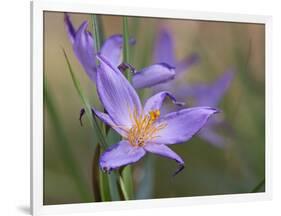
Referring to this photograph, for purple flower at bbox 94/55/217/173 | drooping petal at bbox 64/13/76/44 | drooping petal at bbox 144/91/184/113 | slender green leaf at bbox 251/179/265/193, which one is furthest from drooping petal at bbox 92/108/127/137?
slender green leaf at bbox 251/179/265/193

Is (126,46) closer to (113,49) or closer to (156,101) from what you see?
(113,49)

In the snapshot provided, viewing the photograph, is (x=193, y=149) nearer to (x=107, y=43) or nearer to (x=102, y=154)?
(x=102, y=154)

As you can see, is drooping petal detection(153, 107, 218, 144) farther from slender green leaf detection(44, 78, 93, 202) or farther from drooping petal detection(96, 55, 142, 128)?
slender green leaf detection(44, 78, 93, 202)

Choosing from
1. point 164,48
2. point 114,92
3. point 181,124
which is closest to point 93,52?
point 114,92

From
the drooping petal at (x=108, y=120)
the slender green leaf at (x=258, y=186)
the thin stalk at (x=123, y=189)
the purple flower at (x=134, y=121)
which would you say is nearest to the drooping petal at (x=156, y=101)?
the purple flower at (x=134, y=121)

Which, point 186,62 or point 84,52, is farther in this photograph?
point 186,62
